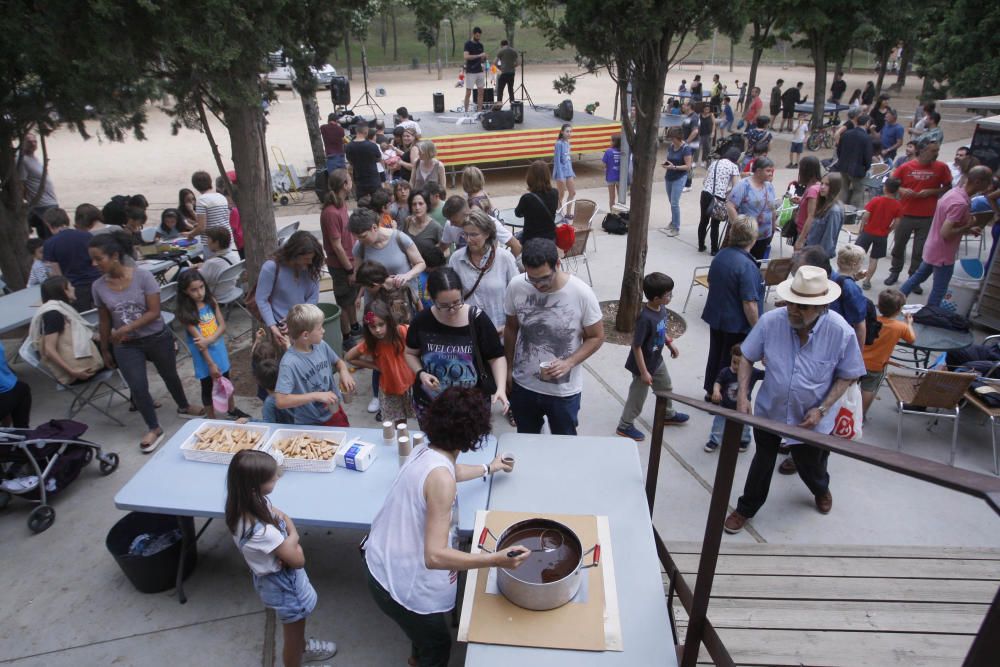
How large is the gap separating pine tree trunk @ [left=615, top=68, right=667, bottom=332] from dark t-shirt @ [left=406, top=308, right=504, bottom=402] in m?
3.37

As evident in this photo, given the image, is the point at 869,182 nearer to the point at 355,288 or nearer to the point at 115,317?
the point at 355,288

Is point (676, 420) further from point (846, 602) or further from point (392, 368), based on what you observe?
point (846, 602)

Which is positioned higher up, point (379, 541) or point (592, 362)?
point (379, 541)

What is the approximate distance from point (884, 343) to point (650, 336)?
1.96 meters

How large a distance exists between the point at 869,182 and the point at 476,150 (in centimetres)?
813

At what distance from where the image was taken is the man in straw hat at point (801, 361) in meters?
3.69

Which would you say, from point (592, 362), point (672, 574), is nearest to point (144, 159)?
point (592, 362)

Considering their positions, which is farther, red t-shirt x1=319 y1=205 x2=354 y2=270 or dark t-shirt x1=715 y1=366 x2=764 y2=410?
red t-shirt x1=319 y1=205 x2=354 y2=270

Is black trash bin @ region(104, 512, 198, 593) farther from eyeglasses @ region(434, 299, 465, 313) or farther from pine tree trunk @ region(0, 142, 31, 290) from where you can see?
pine tree trunk @ region(0, 142, 31, 290)

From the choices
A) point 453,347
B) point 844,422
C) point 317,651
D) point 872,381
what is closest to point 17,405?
point 317,651

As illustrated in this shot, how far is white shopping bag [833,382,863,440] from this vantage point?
3.96 metres

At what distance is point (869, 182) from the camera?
37.0 feet

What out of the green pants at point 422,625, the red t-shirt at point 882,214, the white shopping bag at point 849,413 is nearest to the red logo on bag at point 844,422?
the white shopping bag at point 849,413

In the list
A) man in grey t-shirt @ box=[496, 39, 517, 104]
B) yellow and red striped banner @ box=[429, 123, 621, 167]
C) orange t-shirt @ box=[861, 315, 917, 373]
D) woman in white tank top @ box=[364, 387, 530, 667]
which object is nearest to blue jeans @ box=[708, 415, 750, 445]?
orange t-shirt @ box=[861, 315, 917, 373]
